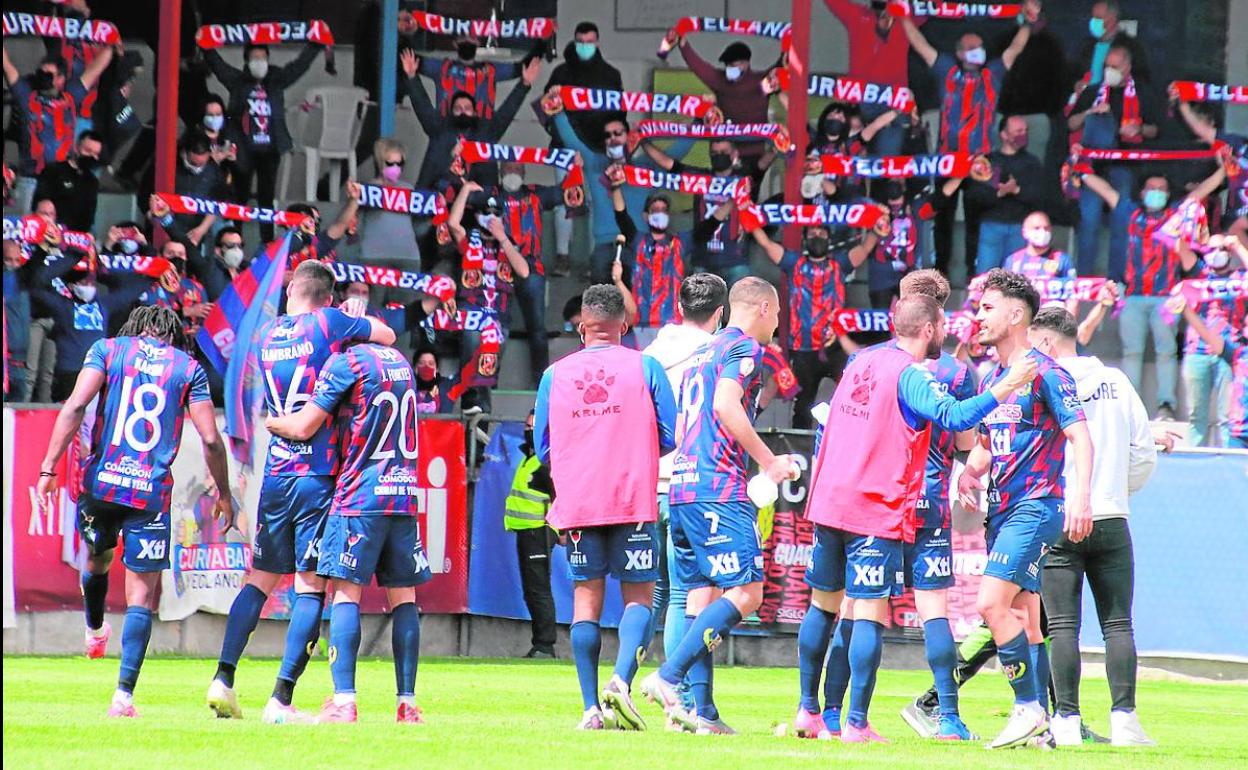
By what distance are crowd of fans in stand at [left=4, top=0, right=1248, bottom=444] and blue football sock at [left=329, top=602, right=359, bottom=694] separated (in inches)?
307

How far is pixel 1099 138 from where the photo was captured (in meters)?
19.5

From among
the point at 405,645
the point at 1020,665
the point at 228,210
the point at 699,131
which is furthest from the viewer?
the point at 699,131

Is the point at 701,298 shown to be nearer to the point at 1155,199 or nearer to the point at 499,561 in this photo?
the point at 499,561

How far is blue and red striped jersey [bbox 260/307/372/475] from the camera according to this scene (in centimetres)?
902

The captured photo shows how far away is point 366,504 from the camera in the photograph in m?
8.75

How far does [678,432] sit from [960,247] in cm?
1039

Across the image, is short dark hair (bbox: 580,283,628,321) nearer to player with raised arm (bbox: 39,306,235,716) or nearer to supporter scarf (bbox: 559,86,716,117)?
player with raised arm (bbox: 39,306,235,716)

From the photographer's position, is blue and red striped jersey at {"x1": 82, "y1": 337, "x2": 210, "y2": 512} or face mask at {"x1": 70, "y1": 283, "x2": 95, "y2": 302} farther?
face mask at {"x1": 70, "y1": 283, "x2": 95, "y2": 302}

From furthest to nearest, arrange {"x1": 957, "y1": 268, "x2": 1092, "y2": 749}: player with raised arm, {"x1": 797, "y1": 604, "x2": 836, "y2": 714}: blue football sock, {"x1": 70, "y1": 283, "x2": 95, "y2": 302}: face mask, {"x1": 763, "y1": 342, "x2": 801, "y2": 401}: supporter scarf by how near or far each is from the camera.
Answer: {"x1": 763, "y1": 342, "x2": 801, "y2": 401}: supporter scarf
{"x1": 70, "y1": 283, "x2": 95, "y2": 302}: face mask
{"x1": 797, "y1": 604, "x2": 836, "y2": 714}: blue football sock
{"x1": 957, "y1": 268, "x2": 1092, "y2": 749}: player with raised arm

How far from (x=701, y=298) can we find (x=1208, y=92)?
1199 centimetres

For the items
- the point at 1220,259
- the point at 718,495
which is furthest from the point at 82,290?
the point at 1220,259

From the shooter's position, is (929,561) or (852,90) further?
(852,90)

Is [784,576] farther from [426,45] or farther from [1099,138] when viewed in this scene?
[426,45]

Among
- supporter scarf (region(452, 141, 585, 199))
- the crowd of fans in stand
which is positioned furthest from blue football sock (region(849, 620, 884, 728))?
supporter scarf (region(452, 141, 585, 199))
